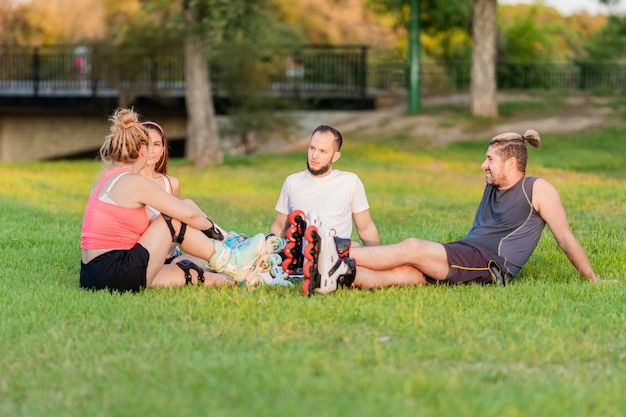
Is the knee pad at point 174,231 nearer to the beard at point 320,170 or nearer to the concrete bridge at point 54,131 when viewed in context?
the beard at point 320,170

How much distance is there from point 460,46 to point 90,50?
1885 centimetres

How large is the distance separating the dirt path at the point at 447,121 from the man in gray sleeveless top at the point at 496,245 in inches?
721

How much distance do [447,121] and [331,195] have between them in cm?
2036

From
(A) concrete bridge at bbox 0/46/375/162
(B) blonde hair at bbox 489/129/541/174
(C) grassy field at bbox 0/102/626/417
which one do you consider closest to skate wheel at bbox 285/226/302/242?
(C) grassy field at bbox 0/102/626/417

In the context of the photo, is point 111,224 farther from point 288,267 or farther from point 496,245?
point 496,245

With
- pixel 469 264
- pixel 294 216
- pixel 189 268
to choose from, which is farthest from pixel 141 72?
pixel 294 216

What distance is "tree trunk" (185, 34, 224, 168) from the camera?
21.8m

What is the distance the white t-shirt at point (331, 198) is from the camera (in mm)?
7512

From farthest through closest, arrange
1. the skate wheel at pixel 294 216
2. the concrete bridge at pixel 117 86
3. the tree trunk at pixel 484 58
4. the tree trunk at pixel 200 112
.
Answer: the concrete bridge at pixel 117 86
the tree trunk at pixel 484 58
the tree trunk at pixel 200 112
the skate wheel at pixel 294 216

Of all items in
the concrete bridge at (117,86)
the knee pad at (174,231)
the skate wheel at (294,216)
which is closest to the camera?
the skate wheel at (294,216)

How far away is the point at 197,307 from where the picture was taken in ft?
20.6

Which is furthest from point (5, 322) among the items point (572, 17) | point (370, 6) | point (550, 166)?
point (572, 17)

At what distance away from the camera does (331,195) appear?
752 centimetres

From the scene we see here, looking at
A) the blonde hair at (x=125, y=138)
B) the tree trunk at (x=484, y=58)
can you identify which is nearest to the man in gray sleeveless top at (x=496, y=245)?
the blonde hair at (x=125, y=138)
